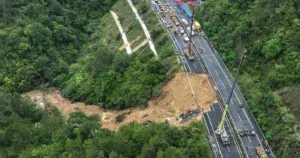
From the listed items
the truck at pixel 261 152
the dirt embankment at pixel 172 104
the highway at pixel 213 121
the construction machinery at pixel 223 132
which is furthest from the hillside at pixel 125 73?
the truck at pixel 261 152

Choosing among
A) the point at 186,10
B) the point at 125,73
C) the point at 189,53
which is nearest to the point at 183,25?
the point at 186,10

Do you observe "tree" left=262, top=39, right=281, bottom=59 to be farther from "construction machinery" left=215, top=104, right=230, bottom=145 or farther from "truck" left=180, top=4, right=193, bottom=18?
"truck" left=180, top=4, right=193, bottom=18

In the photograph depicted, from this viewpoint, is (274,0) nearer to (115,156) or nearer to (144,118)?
(144,118)

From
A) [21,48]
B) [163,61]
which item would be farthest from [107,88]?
[21,48]

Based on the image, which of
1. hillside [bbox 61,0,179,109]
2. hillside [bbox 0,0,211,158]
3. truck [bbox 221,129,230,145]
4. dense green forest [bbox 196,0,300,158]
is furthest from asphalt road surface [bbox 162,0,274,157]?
hillside [bbox 61,0,179,109]

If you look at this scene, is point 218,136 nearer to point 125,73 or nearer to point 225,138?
point 225,138

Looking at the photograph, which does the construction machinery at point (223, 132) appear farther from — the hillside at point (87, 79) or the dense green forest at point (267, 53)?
the dense green forest at point (267, 53)

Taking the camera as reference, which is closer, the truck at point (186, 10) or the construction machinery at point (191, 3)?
the truck at point (186, 10)
